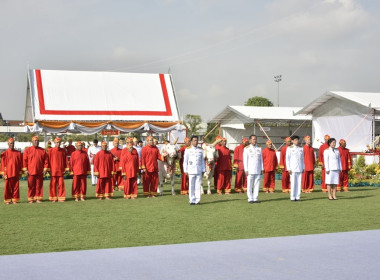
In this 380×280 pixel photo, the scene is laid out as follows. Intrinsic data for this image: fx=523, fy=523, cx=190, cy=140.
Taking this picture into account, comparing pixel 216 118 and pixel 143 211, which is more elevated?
pixel 216 118

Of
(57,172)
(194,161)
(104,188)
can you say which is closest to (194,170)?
(194,161)

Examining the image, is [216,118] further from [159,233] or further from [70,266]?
[70,266]

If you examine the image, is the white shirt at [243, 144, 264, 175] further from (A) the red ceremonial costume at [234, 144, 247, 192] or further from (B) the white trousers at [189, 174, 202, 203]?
(A) the red ceremonial costume at [234, 144, 247, 192]

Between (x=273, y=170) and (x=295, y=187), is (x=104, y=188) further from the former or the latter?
(x=273, y=170)

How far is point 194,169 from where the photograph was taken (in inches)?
524

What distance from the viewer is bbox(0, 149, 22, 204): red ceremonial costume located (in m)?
13.9

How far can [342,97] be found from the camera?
30.1m

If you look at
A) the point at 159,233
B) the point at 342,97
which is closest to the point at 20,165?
the point at 159,233

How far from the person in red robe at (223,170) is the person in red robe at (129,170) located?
2831 millimetres

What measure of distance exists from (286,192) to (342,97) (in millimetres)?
15021

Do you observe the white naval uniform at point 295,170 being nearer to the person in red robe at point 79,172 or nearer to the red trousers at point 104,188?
the red trousers at point 104,188

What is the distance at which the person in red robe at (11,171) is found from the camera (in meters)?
13.9

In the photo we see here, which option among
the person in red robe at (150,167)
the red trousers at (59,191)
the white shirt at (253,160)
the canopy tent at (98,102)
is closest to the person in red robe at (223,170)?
the person in red robe at (150,167)

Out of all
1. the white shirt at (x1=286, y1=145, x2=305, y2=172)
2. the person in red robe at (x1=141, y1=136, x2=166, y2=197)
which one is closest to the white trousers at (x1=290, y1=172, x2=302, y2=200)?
the white shirt at (x1=286, y1=145, x2=305, y2=172)
